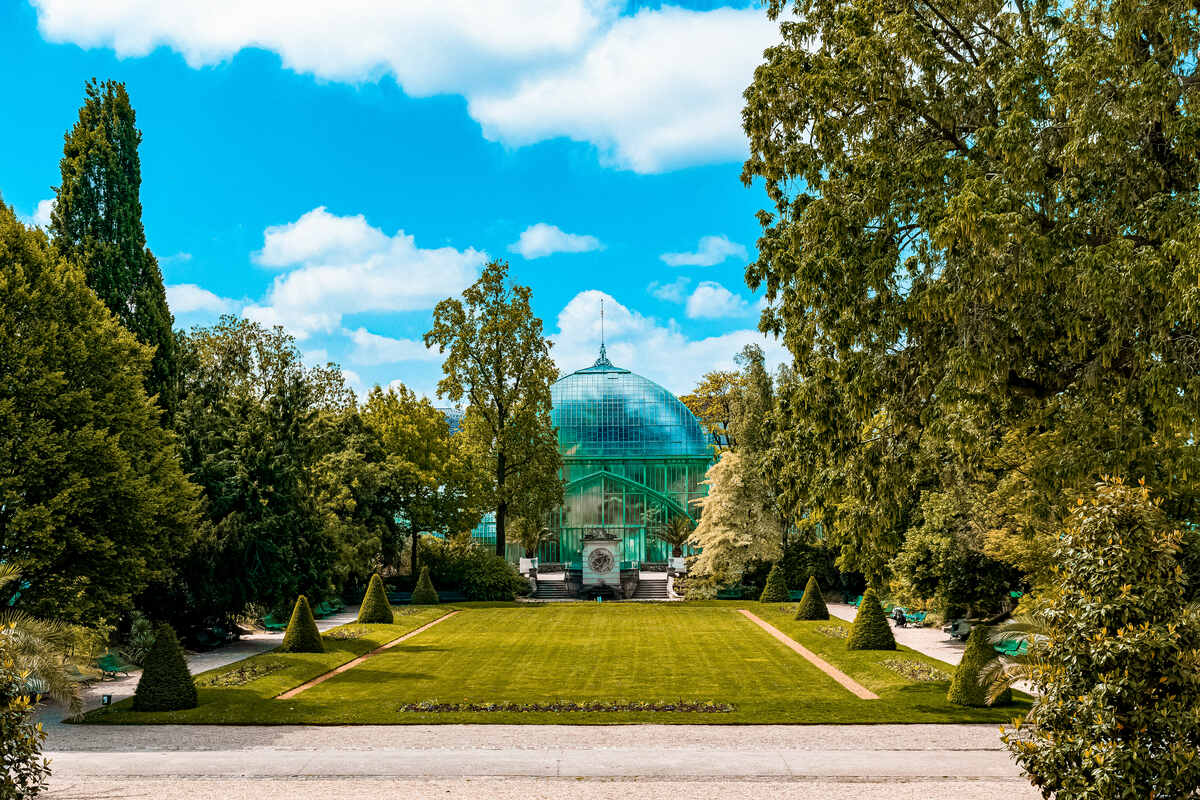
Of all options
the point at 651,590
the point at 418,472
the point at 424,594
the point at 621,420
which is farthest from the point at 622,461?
the point at 424,594

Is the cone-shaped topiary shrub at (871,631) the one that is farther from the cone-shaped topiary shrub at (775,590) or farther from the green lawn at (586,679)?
the cone-shaped topiary shrub at (775,590)

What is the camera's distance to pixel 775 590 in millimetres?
42656

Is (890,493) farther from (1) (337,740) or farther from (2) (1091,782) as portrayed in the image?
(1) (337,740)

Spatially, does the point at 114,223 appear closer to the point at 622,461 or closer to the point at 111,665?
the point at 111,665

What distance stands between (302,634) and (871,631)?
50.8ft

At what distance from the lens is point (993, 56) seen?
15984 millimetres

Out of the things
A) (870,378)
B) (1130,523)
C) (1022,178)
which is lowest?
(1130,523)

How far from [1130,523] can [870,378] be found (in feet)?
23.1

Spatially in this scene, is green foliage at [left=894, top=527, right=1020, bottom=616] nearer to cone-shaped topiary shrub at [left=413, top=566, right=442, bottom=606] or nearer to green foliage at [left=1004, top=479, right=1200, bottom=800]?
green foliage at [left=1004, top=479, right=1200, bottom=800]

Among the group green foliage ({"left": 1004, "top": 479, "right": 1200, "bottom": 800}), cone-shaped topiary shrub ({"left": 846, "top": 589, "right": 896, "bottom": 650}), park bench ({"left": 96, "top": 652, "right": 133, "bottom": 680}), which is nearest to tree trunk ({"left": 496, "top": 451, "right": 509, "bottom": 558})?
cone-shaped topiary shrub ({"left": 846, "top": 589, "right": 896, "bottom": 650})

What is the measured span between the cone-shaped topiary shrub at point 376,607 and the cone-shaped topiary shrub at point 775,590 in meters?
17.3

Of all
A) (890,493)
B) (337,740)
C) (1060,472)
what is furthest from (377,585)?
(1060,472)

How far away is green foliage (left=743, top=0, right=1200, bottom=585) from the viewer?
45.3 ft

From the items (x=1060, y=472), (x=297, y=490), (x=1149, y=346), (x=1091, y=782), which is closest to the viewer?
(x=1091, y=782)
